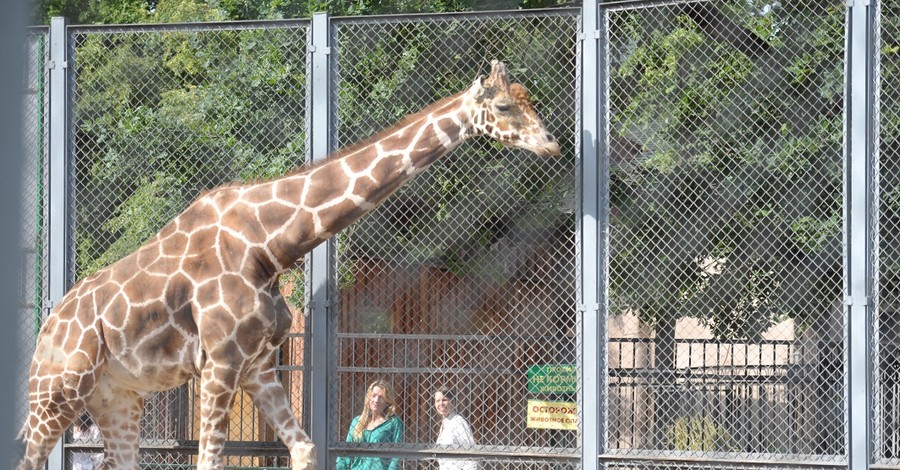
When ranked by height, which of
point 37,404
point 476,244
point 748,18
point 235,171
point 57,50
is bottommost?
point 37,404

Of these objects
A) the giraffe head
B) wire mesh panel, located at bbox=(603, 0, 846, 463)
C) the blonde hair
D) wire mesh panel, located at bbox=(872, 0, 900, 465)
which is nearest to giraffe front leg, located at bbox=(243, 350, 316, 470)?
the blonde hair

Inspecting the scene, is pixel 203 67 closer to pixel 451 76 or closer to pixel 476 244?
pixel 451 76

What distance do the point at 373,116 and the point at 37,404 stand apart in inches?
132

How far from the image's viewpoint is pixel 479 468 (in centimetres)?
767

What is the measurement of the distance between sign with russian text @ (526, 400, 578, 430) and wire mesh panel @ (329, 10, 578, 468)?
1001 millimetres

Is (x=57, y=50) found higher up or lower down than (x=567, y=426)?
higher up

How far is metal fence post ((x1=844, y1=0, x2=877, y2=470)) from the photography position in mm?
6320

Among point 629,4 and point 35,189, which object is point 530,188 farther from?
point 35,189

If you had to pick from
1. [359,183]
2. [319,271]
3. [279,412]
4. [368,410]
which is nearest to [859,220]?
[359,183]

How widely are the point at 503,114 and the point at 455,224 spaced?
93.4 inches

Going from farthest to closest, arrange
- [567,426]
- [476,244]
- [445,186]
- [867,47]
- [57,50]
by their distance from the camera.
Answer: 1. [476,244]
2. [445,186]
3. [57,50]
4. [567,426]
5. [867,47]

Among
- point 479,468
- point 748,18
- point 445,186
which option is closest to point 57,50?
point 445,186

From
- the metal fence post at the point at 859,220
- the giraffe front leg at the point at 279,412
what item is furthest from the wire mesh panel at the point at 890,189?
the giraffe front leg at the point at 279,412

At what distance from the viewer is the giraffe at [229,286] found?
21.6 ft
